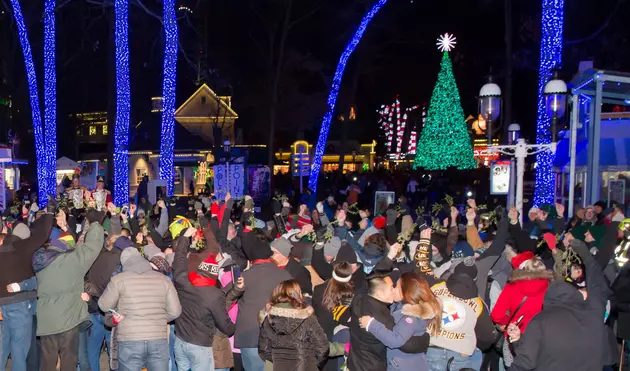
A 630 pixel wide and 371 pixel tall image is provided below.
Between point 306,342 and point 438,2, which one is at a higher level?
point 438,2

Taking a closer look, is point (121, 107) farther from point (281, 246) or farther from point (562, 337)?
point (562, 337)

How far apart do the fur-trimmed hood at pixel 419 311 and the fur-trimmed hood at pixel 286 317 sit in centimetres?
77

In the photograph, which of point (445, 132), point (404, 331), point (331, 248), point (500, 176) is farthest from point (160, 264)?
point (445, 132)

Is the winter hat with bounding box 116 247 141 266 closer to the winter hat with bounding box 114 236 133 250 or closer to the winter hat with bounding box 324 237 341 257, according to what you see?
the winter hat with bounding box 114 236 133 250

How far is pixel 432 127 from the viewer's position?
3138 cm

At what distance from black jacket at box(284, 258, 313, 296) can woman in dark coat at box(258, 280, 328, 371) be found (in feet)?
4.12

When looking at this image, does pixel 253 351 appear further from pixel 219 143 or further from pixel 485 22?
pixel 219 143

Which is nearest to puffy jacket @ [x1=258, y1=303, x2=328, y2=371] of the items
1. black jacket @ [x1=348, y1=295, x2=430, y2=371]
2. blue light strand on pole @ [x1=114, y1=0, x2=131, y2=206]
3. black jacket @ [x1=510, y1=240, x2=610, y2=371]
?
black jacket @ [x1=348, y1=295, x2=430, y2=371]

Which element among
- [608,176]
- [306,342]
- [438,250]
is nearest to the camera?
[306,342]

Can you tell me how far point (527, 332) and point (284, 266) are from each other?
2567 millimetres

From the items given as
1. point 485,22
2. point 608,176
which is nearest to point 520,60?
point 485,22

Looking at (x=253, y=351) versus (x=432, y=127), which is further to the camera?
(x=432, y=127)

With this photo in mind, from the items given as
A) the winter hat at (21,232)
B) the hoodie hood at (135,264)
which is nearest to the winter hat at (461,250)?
the hoodie hood at (135,264)

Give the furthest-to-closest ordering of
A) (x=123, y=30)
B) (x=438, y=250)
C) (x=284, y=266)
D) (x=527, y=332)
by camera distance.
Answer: (x=123, y=30)
(x=438, y=250)
(x=284, y=266)
(x=527, y=332)
